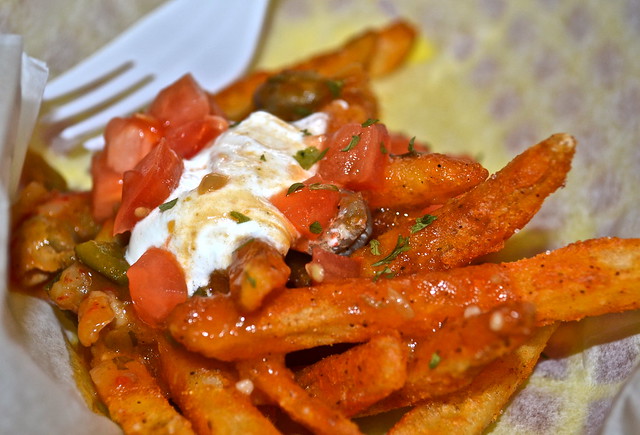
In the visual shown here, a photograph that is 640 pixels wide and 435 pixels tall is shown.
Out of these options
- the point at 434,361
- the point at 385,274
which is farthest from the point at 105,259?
the point at 434,361

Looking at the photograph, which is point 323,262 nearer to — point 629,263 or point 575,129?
point 629,263

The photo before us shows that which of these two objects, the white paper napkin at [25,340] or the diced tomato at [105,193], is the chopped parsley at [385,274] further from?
the diced tomato at [105,193]

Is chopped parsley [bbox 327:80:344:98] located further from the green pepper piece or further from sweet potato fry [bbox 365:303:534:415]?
sweet potato fry [bbox 365:303:534:415]

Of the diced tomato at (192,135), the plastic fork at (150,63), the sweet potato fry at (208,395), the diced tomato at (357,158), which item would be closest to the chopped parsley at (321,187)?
the diced tomato at (357,158)

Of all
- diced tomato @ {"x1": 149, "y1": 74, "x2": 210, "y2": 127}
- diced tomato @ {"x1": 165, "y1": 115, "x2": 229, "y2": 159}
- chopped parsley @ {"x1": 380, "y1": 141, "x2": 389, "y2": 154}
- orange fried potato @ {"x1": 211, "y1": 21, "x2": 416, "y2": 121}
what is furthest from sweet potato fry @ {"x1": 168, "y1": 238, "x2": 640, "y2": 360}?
orange fried potato @ {"x1": 211, "y1": 21, "x2": 416, "y2": 121}

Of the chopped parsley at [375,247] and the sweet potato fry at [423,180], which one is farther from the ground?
the sweet potato fry at [423,180]
